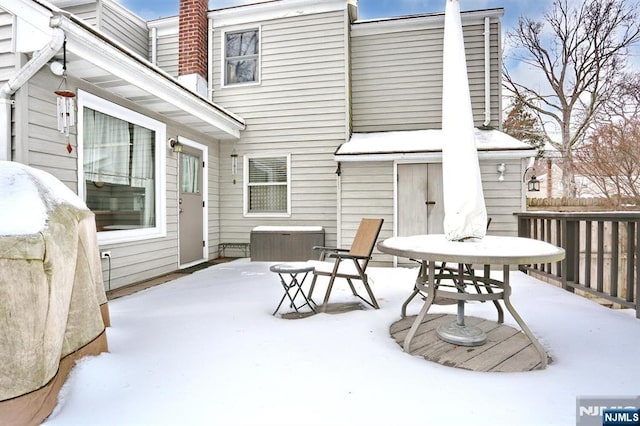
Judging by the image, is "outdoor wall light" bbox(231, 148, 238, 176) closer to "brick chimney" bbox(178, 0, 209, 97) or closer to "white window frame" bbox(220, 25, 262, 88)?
"brick chimney" bbox(178, 0, 209, 97)

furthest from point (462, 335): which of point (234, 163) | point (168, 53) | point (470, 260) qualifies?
point (168, 53)

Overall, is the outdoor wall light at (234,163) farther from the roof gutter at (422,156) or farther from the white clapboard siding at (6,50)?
the white clapboard siding at (6,50)

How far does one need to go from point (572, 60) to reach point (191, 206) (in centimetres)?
1467

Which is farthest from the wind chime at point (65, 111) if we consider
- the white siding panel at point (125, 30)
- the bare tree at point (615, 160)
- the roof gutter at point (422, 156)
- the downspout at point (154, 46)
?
the bare tree at point (615, 160)

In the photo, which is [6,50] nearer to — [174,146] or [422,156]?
[174,146]

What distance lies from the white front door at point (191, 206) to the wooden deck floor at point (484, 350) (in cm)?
427

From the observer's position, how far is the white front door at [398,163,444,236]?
5812 millimetres

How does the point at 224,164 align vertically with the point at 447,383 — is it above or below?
above

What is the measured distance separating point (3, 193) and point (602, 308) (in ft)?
15.9

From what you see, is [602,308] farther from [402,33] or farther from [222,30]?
[222,30]

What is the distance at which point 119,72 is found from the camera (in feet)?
12.1

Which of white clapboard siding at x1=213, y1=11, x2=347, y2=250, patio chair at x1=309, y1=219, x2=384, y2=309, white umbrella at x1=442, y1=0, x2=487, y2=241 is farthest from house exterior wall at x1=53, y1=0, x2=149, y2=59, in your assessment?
white umbrella at x1=442, y1=0, x2=487, y2=241

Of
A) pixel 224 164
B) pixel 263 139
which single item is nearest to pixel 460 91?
pixel 263 139

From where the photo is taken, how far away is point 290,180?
6.98m
